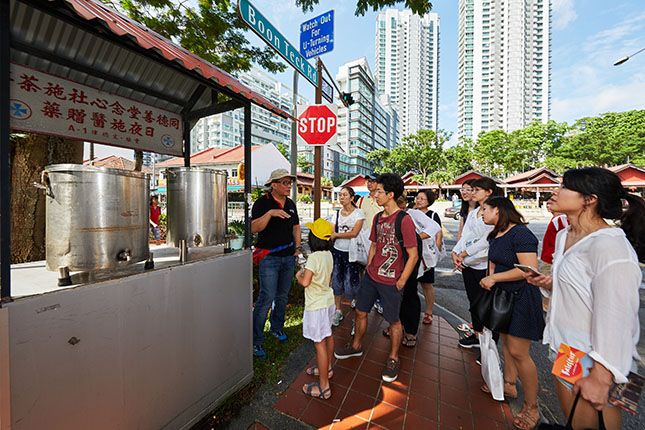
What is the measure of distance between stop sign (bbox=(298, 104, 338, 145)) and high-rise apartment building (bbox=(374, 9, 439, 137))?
11128 centimetres

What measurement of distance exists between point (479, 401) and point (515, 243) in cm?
154

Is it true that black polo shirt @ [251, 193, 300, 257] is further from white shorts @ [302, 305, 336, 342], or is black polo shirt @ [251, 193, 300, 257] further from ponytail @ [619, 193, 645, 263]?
ponytail @ [619, 193, 645, 263]

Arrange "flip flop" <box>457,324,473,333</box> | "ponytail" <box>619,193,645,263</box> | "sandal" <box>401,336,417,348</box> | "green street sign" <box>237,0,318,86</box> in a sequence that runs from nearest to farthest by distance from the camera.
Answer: "ponytail" <box>619,193,645,263</box>
"green street sign" <box>237,0,318,86</box>
"sandal" <box>401,336,417,348</box>
"flip flop" <box>457,324,473,333</box>

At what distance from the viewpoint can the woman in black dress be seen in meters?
2.21

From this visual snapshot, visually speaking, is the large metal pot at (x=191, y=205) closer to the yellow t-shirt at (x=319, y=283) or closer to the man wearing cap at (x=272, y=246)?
the man wearing cap at (x=272, y=246)

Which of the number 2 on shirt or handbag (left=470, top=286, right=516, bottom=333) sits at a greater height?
the number 2 on shirt

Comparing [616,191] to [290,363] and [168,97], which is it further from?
[168,97]

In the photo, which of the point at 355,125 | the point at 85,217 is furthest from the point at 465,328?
the point at 355,125

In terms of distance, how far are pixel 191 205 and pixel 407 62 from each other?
13070 centimetres

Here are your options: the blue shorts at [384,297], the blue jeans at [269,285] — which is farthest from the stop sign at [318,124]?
the blue shorts at [384,297]

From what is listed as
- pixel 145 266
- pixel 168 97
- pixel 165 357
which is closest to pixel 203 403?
pixel 165 357

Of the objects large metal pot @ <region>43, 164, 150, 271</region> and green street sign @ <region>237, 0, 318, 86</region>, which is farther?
green street sign @ <region>237, 0, 318, 86</region>

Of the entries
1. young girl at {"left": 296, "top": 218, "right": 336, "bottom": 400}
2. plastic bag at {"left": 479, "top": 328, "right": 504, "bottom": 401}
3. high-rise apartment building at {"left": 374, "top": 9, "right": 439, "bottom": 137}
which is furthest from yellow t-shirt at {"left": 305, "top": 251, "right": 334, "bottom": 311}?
high-rise apartment building at {"left": 374, "top": 9, "right": 439, "bottom": 137}

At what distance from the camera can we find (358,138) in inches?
2918
